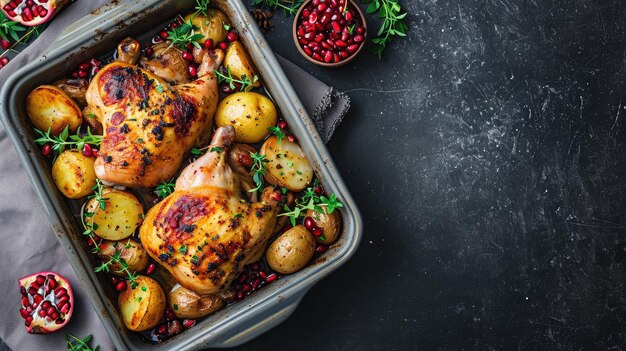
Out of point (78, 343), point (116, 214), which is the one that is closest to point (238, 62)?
point (116, 214)

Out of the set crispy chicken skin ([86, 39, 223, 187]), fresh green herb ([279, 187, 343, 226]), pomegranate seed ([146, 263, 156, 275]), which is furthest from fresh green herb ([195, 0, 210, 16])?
pomegranate seed ([146, 263, 156, 275])

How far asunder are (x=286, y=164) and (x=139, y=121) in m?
0.63

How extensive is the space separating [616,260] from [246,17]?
217 cm

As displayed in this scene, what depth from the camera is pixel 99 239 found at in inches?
98.7

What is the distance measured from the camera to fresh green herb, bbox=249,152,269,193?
8.02ft

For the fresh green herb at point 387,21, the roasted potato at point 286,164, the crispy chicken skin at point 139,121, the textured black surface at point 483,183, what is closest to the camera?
the crispy chicken skin at point 139,121

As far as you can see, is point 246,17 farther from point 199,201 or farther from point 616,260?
point 616,260

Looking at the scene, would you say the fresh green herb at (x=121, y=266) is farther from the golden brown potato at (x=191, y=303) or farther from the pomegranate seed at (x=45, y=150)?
the pomegranate seed at (x=45, y=150)

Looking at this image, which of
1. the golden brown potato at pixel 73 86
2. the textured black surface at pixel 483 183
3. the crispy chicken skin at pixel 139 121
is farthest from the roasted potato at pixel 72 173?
the textured black surface at pixel 483 183

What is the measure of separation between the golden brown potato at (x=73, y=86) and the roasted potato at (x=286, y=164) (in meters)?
0.79

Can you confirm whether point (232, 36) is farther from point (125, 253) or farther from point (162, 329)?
point (162, 329)

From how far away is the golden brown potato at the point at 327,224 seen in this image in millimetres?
2504

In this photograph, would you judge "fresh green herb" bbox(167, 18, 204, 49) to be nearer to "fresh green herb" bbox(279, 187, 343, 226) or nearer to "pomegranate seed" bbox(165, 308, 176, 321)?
"fresh green herb" bbox(279, 187, 343, 226)

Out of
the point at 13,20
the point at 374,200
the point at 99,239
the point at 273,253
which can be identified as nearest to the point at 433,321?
the point at 374,200
